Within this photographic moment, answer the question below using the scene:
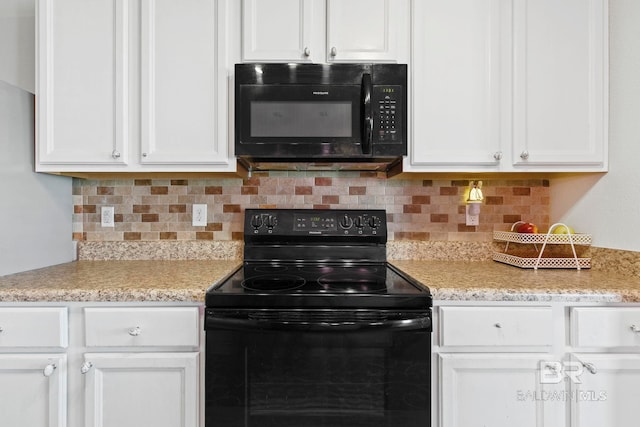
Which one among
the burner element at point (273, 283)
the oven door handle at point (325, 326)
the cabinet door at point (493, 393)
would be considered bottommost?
the cabinet door at point (493, 393)

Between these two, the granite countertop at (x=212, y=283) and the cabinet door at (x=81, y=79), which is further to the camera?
the cabinet door at (x=81, y=79)

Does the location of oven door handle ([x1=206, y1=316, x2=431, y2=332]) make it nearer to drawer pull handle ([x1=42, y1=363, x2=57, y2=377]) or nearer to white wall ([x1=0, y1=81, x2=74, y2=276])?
drawer pull handle ([x1=42, y1=363, x2=57, y2=377])

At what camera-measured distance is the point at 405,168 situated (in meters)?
1.53

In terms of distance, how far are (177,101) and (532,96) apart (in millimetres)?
1513

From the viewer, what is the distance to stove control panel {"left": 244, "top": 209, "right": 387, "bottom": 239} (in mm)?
1729

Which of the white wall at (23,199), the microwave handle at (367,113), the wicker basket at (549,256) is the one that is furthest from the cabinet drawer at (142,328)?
the wicker basket at (549,256)

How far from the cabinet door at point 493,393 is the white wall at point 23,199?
170 cm

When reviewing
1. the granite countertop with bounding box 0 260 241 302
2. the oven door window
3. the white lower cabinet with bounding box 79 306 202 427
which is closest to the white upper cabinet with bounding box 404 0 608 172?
the oven door window

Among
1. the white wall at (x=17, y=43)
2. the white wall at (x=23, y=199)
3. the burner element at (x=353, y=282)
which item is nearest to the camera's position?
the burner element at (x=353, y=282)

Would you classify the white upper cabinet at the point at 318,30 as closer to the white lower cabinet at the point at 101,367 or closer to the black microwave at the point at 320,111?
Result: the black microwave at the point at 320,111

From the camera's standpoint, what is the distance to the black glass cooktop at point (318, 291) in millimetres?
1160

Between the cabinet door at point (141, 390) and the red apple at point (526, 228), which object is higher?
the red apple at point (526, 228)

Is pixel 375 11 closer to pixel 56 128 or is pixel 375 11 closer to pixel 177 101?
pixel 177 101

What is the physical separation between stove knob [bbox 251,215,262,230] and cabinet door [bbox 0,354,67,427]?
0.88 metres
